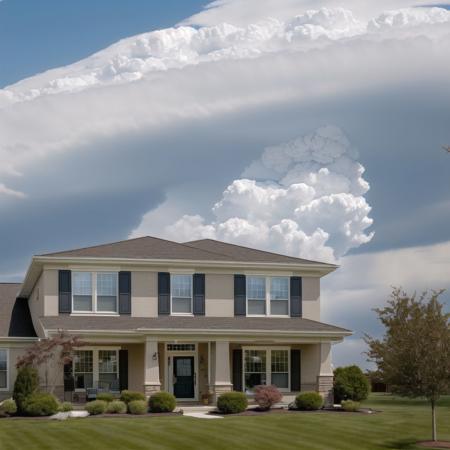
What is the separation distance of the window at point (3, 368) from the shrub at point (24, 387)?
601cm

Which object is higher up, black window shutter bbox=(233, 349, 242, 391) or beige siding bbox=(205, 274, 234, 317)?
beige siding bbox=(205, 274, 234, 317)

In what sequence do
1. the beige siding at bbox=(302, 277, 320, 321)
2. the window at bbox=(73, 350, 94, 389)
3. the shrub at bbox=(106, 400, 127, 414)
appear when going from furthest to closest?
the beige siding at bbox=(302, 277, 320, 321) < the window at bbox=(73, 350, 94, 389) < the shrub at bbox=(106, 400, 127, 414)

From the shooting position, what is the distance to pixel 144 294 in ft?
150

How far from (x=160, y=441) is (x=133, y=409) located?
8666 mm

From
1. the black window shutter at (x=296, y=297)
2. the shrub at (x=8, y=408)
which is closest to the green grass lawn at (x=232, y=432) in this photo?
the shrub at (x=8, y=408)

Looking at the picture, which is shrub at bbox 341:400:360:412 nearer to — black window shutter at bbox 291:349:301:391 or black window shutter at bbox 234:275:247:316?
black window shutter at bbox 291:349:301:391

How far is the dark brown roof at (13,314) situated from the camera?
156 ft

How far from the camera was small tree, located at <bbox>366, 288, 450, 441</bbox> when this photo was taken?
3169 cm

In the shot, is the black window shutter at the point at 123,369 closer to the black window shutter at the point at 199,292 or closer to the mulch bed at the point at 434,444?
the black window shutter at the point at 199,292

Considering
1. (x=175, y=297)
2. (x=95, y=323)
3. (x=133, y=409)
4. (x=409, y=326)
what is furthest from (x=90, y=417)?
(x=409, y=326)

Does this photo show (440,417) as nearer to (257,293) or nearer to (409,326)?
(409,326)

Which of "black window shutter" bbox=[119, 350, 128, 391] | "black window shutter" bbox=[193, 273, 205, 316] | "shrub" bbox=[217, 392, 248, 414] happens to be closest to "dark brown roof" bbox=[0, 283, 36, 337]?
"black window shutter" bbox=[119, 350, 128, 391]

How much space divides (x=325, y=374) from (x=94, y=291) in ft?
35.8

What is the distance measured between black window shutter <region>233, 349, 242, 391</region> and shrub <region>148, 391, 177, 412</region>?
6.20m
